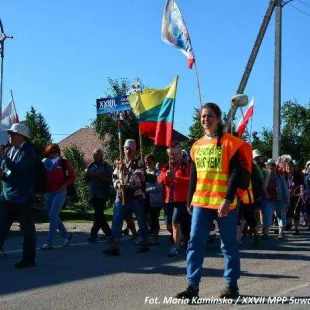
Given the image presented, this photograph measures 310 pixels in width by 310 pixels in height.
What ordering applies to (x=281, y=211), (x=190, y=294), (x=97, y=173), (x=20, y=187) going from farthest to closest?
1. (x=281, y=211)
2. (x=97, y=173)
3. (x=20, y=187)
4. (x=190, y=294)

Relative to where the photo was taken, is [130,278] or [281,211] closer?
[130,278]

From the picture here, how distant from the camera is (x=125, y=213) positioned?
9.41 m

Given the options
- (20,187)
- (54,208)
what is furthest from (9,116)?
(20,187)

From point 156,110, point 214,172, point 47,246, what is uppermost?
point 156,110

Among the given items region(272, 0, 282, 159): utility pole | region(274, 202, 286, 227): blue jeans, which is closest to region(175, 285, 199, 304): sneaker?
region(274, 202, 286, 227): blue jeans

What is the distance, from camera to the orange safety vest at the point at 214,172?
5.98m

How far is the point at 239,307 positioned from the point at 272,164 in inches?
288

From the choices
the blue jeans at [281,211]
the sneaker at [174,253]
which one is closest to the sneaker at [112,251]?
the sneaker at [174,253]

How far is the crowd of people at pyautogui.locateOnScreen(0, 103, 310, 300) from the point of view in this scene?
6012 mm

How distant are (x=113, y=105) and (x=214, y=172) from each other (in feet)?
15.9

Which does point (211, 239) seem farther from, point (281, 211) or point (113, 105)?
point (113, 105)

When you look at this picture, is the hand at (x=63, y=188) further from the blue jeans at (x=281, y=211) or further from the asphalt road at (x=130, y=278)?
the blue jeans at (x=281, y=211)

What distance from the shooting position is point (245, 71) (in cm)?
2030

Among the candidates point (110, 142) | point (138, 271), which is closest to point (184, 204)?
point (138, 271)
